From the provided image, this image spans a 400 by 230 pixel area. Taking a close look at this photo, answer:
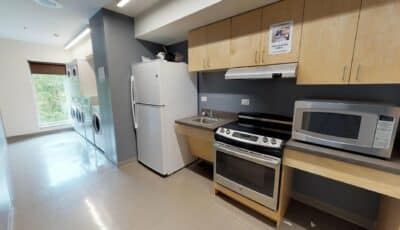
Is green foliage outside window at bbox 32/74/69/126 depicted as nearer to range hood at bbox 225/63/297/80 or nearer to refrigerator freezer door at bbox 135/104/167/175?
refrigerator freezer door at bbox 135/104/167/175

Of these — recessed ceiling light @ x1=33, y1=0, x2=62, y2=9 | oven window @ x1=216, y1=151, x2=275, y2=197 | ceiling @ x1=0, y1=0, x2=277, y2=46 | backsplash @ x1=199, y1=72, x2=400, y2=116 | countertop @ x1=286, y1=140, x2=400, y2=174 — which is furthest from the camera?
recessed ceiling light @ x1=33, y1=0, x2=62, y2=9

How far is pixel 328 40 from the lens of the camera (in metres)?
1.42

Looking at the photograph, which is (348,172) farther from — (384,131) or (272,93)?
(272,93)

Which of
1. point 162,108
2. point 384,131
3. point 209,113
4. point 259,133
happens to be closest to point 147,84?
point 162,108

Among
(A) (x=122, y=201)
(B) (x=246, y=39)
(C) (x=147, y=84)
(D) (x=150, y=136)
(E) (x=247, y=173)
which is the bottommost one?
(A) (x=122, y=201)

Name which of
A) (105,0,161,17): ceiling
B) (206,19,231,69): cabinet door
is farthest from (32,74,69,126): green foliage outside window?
(206,19,231,69): cabinet door

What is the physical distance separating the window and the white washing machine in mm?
2805

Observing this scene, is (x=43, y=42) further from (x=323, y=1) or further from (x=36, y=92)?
(x=323, y=1)

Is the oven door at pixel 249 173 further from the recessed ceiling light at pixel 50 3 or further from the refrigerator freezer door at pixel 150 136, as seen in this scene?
the recessed ceiling light at pixel 50 3

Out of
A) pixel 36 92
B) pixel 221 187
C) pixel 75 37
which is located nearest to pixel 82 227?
pixel 221 187

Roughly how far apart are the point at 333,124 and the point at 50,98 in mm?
6962

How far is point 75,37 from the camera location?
398 centimetres

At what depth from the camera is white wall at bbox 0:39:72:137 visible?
427cm

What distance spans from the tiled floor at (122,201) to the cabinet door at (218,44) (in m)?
1.74
